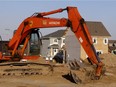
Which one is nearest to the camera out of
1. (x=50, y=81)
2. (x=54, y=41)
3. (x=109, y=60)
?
(x=50, y=81)

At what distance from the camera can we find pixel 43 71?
986 inches

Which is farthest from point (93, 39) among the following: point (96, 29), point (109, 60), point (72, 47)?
point (109, 60)

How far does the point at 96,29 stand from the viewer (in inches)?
2990

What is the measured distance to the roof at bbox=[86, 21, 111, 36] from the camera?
245 feet

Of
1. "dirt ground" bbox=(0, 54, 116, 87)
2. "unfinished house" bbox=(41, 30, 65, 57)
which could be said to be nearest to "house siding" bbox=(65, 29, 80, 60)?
"unfinished house" bbox=(41, 30, 65, 57)

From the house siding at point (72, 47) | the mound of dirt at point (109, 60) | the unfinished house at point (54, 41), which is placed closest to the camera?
the mound of dirt at point (109, 60)

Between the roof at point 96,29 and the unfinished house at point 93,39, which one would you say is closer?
the unfinished house at point 93,39

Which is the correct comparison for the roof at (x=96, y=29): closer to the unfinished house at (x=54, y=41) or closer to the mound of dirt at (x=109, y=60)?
the unfinished house at (x=54, y=41)

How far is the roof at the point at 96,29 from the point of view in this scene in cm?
7469

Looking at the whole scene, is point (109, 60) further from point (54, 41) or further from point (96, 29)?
point (54, 41)

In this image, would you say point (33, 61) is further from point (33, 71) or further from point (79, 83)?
point (79, 83)

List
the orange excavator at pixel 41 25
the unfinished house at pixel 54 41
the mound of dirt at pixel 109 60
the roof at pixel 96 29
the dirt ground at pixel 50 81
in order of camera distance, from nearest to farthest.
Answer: the dirt ground at pixel 50 81 → the orange excavator at pixel 41 25 → the mound of dirt at pixel 109 60 → the roof at pixel 96 29 → the unfinished house at pixel 54 41

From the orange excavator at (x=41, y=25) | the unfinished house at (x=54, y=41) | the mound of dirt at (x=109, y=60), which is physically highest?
the unfinished house at (x=54, y=41)

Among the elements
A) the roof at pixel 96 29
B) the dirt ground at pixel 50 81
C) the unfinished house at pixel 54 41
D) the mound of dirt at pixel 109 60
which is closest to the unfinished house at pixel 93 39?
the roof at pixel 96 29
